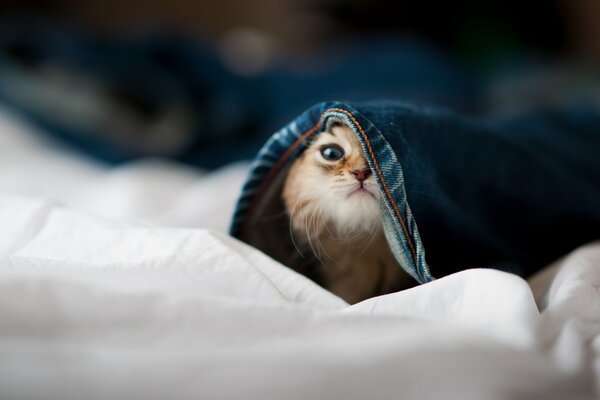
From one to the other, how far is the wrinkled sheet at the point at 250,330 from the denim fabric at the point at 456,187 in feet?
0.25

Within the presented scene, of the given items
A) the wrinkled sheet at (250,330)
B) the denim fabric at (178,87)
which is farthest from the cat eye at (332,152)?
the denim fabric at (178,87)

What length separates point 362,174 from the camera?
0.51m

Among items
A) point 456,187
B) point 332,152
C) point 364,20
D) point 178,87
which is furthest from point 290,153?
point 364,20

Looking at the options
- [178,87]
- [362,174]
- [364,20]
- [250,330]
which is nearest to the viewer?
[250,330]

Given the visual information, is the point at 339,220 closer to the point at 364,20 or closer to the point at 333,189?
the point at 333,189

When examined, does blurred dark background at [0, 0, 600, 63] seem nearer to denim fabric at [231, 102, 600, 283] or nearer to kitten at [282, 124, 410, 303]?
denim fabric at [231, 102, 600, 283]

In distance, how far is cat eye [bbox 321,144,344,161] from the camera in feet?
1.70

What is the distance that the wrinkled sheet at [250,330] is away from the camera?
337 mm

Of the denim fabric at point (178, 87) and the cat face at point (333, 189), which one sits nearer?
the cat face at point (333, 189)

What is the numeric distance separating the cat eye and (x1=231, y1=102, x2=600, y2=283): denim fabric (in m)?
0.02

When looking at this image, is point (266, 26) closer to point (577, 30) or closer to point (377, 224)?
point (577, 30)

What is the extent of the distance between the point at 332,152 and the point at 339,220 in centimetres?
7

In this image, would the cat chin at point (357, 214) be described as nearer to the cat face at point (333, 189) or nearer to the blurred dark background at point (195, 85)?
the cat face at point (333, 189)

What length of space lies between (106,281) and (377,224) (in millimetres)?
275
